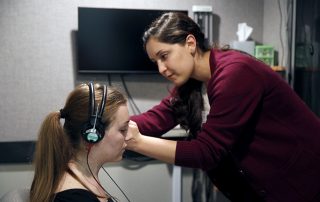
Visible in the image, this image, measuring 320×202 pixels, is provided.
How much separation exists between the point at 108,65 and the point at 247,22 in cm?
109

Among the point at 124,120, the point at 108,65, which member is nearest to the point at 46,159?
the point at 124,120

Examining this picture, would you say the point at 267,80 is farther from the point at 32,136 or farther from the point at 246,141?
the point at 32,136

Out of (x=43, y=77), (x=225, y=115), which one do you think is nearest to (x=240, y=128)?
(x=225, y=115)

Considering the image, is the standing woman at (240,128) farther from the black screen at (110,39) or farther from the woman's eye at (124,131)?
the black screen at (110,39)

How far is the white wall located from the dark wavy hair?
108 cm

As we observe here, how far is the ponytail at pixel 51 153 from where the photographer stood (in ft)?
3.44

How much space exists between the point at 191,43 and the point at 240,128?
37cm

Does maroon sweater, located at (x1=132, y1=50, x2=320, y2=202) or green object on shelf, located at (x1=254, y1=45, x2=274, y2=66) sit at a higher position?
green object on shelf, located at (x1=254, y1=45, x2=274, y2=66)

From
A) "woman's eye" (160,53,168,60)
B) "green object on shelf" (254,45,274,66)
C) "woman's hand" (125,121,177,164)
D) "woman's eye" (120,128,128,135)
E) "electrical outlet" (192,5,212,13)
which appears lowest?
"woman's hand" (125,121,177,164)

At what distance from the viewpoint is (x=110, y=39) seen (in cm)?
253

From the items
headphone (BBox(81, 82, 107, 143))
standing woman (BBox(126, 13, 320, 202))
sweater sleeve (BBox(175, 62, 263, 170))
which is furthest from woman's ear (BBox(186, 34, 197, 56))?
headphone (BBox(81, 82, 107, 143))

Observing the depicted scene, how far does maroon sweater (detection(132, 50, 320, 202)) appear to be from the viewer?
1.19 meters

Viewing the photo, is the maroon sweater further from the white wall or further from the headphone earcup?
the white wall

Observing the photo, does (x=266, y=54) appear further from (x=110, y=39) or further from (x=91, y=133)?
(x=91, y=133)
